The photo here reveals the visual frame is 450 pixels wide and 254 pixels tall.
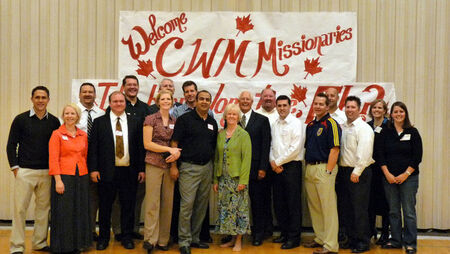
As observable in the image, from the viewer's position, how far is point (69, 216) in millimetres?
4172

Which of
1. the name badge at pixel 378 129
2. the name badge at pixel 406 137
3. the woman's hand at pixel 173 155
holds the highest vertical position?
the name badge at pixel 378 129

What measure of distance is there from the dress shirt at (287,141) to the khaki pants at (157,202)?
116cm

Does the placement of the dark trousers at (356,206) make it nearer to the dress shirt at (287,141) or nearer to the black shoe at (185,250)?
the dress shirt at (287,141)

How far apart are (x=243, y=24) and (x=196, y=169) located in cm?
→ 221

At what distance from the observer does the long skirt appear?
4.16m

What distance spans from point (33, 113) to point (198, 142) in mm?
1652

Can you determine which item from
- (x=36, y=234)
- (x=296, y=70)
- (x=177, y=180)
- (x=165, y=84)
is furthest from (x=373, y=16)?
(x=36, y=234)

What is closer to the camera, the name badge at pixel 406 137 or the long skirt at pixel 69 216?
the long skirt at pixel 69 216

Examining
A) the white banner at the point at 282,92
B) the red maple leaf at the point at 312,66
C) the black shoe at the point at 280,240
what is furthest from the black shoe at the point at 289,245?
the red maple leaf at the point at 312,66

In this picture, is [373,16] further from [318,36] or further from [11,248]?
[11,248]

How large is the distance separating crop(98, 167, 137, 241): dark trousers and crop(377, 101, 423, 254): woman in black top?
8.61 feet

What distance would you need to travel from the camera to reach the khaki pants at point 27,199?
424 cm

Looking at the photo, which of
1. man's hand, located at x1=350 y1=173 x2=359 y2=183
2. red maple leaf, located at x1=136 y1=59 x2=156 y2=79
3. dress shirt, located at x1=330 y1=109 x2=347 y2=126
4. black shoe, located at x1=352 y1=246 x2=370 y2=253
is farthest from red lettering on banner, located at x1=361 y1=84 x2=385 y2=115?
red maple leaf, located at x1=136 y1=59 x2=156 y2=79

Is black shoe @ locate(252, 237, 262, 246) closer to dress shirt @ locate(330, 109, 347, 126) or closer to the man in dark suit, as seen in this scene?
the man in dark suit
